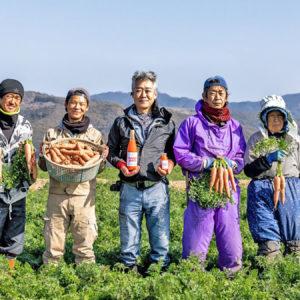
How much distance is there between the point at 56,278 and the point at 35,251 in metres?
2.37

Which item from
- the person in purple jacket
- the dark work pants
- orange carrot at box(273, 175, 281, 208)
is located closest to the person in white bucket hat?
orange carrot at box(273, 175, 281, 208)

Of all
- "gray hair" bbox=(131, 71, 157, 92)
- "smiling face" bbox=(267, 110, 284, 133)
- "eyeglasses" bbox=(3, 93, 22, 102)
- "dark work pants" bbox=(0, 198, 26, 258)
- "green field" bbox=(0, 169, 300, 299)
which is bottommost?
"green field" bbox=(0, 169, 300, 299)

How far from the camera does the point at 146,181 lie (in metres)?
6.29

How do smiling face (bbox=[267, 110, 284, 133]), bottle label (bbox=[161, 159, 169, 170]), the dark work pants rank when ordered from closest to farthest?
bottle label (bbox=[161, 159, 169, 170]), smiling face (bbox=[267, 110, 284, 133]), the dark work pants

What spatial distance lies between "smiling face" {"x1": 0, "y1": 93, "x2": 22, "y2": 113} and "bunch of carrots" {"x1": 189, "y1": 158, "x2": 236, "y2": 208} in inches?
89.0

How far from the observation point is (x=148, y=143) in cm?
632

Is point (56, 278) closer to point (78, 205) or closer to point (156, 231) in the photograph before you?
point (78, 205)

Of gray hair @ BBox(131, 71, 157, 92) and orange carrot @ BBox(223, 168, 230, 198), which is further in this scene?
gray hair @ BBox(131, 71, 157, 92)

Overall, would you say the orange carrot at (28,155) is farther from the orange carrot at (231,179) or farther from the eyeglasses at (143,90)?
the orange carrot at (231,179)

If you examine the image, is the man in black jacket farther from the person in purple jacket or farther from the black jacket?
the person in purple jacket

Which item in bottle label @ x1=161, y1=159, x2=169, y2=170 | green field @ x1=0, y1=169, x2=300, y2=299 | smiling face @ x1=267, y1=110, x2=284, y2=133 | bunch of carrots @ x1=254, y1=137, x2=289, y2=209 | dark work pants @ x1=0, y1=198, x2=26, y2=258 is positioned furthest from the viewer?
dark work pants @ x1=0, y1=198, x2=26, y2=258

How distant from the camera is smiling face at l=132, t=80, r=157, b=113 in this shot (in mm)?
6277

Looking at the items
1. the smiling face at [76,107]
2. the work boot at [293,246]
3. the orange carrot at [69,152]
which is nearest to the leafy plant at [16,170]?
the orange carrot at [69,152]

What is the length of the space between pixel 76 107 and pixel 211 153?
1644 mm
